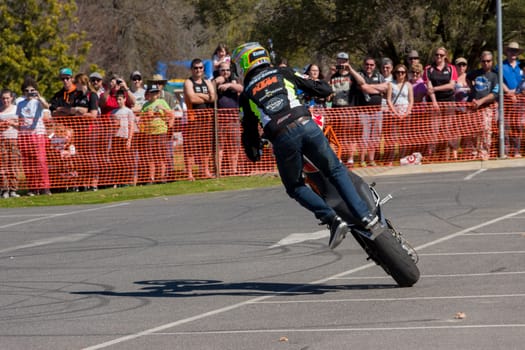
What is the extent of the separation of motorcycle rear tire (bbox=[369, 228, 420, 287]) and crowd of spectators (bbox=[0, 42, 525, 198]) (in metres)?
10.5

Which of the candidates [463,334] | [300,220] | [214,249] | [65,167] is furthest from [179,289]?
[65,167]

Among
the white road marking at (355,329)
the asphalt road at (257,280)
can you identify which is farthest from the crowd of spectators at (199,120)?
the white road marking at (355,329)

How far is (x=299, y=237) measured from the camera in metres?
12.1

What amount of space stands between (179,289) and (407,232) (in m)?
3.55

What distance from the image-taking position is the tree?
137 feet

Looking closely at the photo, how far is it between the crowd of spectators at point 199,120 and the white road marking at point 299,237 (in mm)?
6874

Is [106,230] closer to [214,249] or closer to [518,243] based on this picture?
[214,249]

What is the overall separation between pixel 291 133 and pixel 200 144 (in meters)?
11.5

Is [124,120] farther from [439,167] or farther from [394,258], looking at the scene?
[394,258]

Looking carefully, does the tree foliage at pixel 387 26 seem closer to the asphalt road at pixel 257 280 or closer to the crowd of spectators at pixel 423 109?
the crowd of spectators at pixel 423 109

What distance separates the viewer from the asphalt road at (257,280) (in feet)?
23.2

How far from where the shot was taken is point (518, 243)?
10711 millimetres

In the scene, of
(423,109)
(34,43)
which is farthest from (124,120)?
(34,43)

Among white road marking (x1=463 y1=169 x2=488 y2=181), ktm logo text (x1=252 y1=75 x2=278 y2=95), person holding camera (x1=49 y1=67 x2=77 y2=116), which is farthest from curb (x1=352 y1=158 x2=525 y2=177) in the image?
ktm logo text (x1=252 y1=75 x2=278 y2=95)
